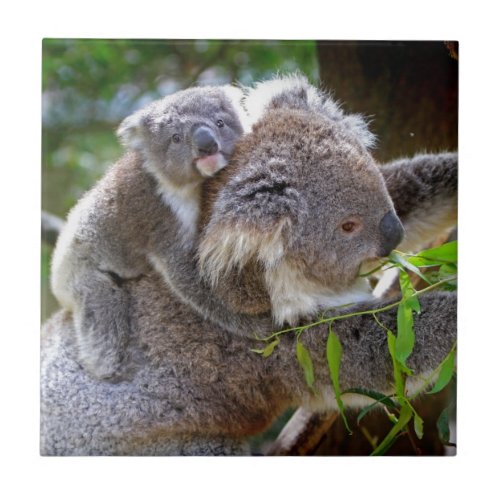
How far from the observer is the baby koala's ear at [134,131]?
2.93m

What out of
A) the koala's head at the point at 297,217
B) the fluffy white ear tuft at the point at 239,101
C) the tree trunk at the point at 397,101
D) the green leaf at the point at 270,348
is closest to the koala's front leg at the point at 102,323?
the koala's head at the point at 297,217

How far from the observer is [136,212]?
2.96 metres

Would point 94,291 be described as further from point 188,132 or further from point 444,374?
point 444,374

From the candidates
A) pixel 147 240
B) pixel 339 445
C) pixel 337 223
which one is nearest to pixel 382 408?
pixel 339 445

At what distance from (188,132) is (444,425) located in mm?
1618

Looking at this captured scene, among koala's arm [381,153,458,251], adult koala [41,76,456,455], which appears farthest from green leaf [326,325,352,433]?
koala's arm [381,153,458,251]

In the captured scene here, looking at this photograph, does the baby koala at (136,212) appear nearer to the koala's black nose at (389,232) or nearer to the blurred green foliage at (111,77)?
the blurred green foliage at (111,77)

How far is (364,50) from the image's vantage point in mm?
3176

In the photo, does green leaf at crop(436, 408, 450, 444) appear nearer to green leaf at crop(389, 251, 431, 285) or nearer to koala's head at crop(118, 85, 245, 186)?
green leaf at crop(389, 251, 431, 285)

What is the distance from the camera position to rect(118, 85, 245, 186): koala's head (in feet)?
9.02

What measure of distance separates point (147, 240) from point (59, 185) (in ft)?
1.69

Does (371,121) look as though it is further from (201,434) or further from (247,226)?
(201,434)

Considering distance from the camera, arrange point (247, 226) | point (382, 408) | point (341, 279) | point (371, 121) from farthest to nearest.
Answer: point (371, 121), point (382, 408), point (341, 279), point (247, 226)

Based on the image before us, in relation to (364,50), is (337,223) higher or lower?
lower
